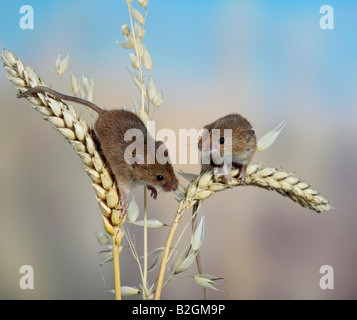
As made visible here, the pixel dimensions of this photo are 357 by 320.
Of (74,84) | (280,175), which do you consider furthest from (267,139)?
(74,84)

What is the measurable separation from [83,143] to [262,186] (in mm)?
628

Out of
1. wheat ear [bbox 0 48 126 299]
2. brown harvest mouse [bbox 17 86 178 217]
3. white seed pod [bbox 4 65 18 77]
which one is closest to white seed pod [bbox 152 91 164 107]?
brown harvest mouse [bbox 17 86 178 217]

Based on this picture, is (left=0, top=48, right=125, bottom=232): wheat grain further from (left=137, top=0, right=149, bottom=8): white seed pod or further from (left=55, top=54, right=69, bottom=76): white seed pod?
(left=137, top=0, right=149, bottom=8): white seed pod

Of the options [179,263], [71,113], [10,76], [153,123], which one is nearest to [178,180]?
[153,123]

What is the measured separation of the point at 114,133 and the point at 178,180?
331 mm

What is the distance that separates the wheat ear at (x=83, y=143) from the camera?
3.90 feet

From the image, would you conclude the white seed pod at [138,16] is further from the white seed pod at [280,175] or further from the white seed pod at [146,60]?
the white seed pod at [280,175]

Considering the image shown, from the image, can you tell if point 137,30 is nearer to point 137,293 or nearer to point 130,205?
point 130,205

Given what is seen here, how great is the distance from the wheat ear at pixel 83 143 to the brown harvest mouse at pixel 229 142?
0.50 meters

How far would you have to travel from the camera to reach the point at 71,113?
1.23m

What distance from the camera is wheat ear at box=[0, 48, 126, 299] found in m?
1.19

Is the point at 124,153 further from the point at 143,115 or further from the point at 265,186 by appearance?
the point at 265,186

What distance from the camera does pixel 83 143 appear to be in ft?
3.95
